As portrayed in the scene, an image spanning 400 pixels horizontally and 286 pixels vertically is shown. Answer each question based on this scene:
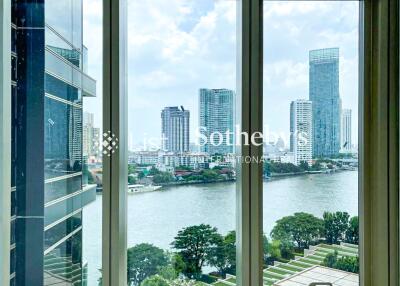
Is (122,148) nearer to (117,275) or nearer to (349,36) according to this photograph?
(117,275)

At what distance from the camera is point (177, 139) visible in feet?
5.48

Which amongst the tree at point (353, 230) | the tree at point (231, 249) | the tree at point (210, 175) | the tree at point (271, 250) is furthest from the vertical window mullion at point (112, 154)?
the tree at point (353, 230)

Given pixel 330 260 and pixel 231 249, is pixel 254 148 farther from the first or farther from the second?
pixel 330 260

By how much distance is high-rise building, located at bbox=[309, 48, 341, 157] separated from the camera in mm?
1700

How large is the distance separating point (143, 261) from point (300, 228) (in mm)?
804

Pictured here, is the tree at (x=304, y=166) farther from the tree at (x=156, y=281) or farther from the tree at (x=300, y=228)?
the tree at (x=156, y=281)

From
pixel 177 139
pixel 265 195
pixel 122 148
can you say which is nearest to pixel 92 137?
pixel 122 148

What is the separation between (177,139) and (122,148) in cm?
27

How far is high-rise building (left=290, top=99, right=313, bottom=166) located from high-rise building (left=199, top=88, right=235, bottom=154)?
312 millimetres

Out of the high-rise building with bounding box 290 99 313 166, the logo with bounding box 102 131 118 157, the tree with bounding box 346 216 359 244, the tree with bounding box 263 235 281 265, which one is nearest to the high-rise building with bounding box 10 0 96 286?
the logo with bounding box 102 131 118 157

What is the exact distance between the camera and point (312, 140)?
5.59 ft

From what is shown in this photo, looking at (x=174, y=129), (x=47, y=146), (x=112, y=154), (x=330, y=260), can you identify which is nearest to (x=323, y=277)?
(x=330, y=260)

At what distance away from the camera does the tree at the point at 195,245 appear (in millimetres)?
1666

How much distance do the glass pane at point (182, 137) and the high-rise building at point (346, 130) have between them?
1.85 feet
